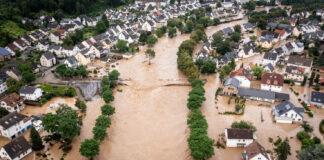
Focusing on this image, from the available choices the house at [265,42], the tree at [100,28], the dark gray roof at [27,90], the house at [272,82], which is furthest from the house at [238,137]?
the tree at [100,28]

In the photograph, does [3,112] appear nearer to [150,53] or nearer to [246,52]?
[150,53]

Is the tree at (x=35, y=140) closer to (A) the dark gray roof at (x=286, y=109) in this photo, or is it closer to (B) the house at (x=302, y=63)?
(A) the dark gray roof at (x=286, y=109)

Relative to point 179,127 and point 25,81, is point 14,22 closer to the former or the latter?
point 25,81

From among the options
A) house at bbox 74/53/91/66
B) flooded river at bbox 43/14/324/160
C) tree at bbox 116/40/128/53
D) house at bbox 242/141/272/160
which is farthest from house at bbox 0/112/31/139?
tree at bbox 116/40/128/53

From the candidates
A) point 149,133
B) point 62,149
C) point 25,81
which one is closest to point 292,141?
point 149,133

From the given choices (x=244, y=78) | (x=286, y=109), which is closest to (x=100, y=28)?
(x=244, y=78)

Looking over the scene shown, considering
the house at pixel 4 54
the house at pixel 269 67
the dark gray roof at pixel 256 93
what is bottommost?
the dark gray roof at pixel 256 93
